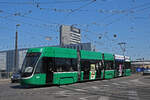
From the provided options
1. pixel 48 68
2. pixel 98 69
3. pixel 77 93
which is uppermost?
pixel 48 68

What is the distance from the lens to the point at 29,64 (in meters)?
16.9

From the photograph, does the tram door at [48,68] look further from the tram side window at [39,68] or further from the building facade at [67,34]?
the building facade at [67,34]

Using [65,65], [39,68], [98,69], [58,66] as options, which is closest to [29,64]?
[39,68]

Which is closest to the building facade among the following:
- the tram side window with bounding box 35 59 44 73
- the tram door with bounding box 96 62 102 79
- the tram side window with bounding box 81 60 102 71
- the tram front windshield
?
the tram side window with bounding box 81 60 102 71

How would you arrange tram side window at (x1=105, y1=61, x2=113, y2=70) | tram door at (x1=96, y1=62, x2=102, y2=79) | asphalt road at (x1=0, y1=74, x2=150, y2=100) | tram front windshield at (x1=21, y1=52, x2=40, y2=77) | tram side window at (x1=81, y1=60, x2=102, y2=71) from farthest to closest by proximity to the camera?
tram side window at (x1=105, y1=61, x2=113, y2=70) < tram door at (x1=96, y1=62, x2=102, y2=79) < tram side window at (x1=81, y1=60, x2=102, y2=71) < tram front windshield at (x1=21, y1=52, x2=40, y2=77) < asphalt road at (x1=0, y1=74, x2=150, y2=100)

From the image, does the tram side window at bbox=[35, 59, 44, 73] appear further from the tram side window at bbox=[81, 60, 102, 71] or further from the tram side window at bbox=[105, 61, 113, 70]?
the tram side window at bbox=[105, 61, 113, 70]

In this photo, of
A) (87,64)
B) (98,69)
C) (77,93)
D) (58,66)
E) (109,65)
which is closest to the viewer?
(77,93)

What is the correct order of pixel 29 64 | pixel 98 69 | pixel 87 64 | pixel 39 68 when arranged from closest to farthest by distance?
pixel 39 68, pixel 29 64, pixel 87 64, pixel 98 69

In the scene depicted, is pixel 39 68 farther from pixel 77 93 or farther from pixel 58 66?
pixel 77 93

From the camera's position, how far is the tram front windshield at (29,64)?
53.9ft

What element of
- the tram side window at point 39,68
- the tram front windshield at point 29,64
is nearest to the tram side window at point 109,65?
the tram side window at point 39,68

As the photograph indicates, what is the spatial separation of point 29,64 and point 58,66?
259cm

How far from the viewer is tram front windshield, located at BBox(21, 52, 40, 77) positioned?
16438mm

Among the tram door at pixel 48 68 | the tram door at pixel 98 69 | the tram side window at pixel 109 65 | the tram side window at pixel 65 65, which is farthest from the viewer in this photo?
the tram side window at pixel 109 65
